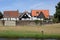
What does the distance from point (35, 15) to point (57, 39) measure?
80.0m

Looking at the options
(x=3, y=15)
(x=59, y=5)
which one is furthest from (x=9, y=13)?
(x=59, y=5)

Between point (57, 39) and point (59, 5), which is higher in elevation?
point (59, 5)

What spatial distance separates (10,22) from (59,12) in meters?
17.4

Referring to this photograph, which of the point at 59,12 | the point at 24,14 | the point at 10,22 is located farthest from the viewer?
the point at 24,14

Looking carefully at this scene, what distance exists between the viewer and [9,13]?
113875mm

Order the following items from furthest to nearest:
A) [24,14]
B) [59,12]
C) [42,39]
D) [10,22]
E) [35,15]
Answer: [35,15] → [24,14] → [59,12] → [10,22] → [42,39]

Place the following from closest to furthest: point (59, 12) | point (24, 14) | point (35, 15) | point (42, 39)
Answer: point (42, 39) < point (59, 12) < point (24, 14) < point (35, 15)

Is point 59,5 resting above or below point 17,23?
above

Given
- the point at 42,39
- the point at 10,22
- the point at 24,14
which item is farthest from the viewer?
the point at 24,14

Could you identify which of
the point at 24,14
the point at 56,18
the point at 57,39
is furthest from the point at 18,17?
the point at 57,39

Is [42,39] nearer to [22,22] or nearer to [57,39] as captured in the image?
[57,39]

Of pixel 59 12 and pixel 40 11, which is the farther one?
pixel 40 11

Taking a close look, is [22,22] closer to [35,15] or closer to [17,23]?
[17,23]

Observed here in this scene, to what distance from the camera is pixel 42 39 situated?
132ft
